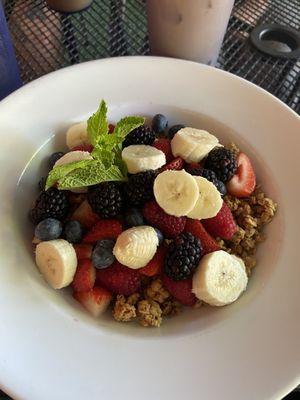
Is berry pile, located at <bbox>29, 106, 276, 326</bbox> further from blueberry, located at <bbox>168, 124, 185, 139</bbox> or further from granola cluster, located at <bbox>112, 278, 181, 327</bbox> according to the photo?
blueberry, located at <bbox>168, 124, 185, 139</bbox>

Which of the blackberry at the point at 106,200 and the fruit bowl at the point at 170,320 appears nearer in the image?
the fruit bowl at the point at 170,320

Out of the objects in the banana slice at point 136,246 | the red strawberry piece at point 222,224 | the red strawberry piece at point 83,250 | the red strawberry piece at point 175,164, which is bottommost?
the red strawberry piece at point 83,250

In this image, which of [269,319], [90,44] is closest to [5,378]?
[269,319]

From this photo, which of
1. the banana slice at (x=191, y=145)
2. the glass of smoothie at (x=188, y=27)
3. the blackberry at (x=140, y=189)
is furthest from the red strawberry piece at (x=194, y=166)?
the glass of smoothie at (x=188, y=27)

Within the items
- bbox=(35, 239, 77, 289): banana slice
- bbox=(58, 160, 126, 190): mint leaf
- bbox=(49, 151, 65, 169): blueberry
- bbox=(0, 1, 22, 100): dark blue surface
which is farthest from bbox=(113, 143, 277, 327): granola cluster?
bbox=(0, 1, 22, 100): dark blue surface

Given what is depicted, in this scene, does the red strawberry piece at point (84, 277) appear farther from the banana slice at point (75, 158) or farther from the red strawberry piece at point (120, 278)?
the banana slice at point (75, 158)

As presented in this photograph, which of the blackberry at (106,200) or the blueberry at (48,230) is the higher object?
the blackberry at (106,200)

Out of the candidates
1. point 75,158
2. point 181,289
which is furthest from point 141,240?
point 75,158

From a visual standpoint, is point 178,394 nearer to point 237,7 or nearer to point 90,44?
point 90,44
